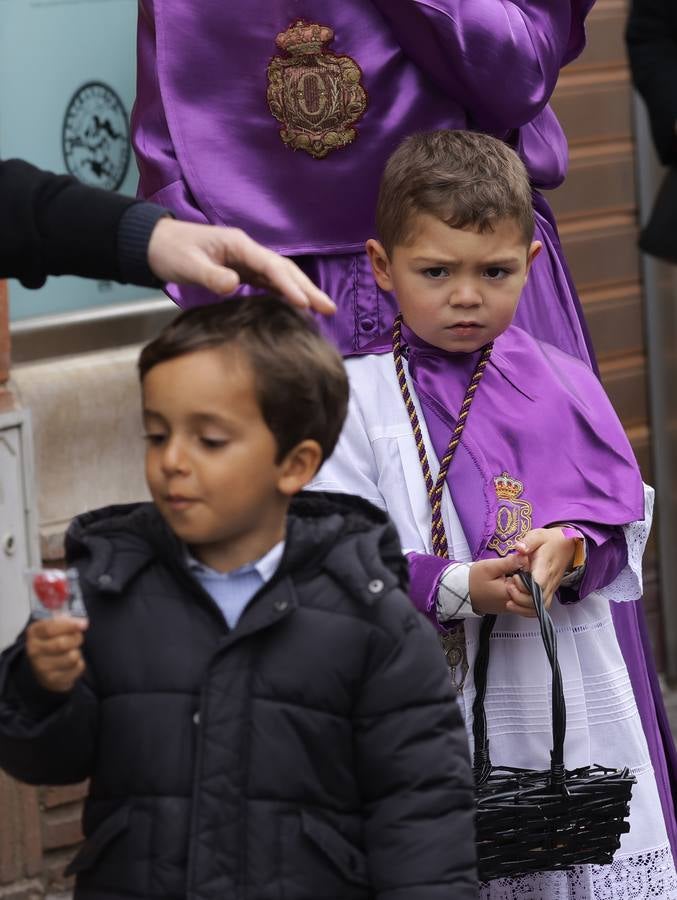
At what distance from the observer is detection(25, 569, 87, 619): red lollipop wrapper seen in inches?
82.4

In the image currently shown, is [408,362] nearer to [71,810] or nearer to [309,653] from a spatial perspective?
[309,653]

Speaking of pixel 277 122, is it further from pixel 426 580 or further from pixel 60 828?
pixel 60 828

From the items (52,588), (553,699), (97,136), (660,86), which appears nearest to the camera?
(52,588)

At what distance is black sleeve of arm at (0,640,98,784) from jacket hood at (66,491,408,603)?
0.14m

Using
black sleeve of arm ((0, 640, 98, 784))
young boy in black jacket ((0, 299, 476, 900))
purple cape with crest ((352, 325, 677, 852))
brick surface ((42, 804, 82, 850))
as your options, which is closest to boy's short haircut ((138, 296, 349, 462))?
young boy in black jacket ((0, 299, 476, 900))

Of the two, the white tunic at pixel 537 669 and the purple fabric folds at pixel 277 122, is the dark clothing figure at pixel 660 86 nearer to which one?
the purple fabric folds at pixel 277 122

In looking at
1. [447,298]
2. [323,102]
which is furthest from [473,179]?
[323,102]

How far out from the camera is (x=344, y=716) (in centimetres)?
230

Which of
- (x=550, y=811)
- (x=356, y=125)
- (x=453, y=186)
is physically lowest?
(x=550, y=811)

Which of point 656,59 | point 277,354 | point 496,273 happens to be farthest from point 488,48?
point 656,59

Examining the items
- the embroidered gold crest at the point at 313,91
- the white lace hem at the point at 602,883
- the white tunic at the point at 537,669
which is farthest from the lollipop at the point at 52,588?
the embroidered gold crest at the point at 313,91

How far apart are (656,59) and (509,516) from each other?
2323mm

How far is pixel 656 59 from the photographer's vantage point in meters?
4.95

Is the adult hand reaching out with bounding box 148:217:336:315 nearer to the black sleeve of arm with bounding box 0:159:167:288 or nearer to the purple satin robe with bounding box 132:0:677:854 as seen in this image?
the black sleeve of arm with bounding box 0:159:167:288
